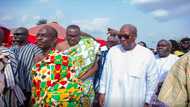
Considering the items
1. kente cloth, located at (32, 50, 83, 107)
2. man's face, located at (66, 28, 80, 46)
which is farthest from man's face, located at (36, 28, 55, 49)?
man's face, located at (66, 28, 80, 46)

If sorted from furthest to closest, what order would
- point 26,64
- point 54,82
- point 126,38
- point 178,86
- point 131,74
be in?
1. point 26,64
2. point 126,38
3. point 131,74
4. point 54,82
5. point 178,86

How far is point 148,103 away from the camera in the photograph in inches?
244

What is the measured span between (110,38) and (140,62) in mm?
2286

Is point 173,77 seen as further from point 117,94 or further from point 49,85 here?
point 117,94

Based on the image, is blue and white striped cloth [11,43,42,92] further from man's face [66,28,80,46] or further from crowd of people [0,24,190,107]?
man's face [66,28,80,46]

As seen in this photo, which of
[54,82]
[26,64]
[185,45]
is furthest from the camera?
[185,45]

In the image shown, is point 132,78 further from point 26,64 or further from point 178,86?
point 178,86

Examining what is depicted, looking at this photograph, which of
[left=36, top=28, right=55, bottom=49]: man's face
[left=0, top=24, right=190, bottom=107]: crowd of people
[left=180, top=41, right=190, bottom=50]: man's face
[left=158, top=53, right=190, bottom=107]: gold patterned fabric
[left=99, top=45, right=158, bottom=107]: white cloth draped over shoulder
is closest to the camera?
[left=158, top=53, right=190, bottom=107]: gold patterned fabric

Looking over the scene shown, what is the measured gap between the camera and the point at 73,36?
709 centimetres

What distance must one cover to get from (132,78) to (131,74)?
0.21 feet

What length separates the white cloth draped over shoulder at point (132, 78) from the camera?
618 centimetres

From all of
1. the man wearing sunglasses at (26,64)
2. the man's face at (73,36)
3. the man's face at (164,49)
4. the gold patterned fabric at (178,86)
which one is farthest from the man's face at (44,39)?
the man's face at (164,49)

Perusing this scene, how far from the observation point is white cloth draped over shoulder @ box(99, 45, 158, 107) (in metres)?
6.18

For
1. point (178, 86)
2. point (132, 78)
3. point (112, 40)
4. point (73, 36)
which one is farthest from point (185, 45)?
point (178, 86)
